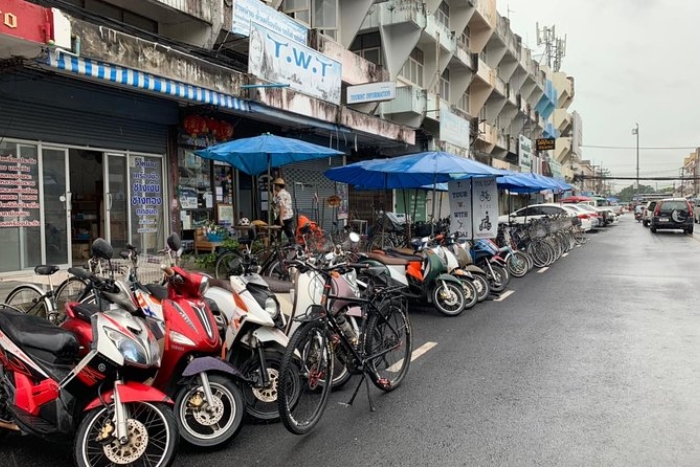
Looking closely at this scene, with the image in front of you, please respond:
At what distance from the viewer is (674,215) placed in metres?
24.4

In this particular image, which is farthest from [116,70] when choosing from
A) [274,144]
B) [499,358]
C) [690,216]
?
[690,216]

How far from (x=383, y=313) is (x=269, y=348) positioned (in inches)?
44.0

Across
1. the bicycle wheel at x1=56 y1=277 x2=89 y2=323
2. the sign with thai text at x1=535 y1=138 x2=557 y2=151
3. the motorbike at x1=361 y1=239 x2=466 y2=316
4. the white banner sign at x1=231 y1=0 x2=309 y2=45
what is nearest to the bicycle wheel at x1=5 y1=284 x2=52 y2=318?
the bicycle wheel at x1=56 y1=277 x2=89 y2=323

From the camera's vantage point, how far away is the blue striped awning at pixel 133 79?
22.2 ft

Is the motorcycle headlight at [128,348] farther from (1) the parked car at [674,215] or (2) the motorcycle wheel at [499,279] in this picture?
(1) the parked car at [674,215]

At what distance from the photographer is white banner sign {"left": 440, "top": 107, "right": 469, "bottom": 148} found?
1953 cm

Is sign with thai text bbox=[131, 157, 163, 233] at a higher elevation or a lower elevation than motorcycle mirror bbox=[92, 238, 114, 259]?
higher

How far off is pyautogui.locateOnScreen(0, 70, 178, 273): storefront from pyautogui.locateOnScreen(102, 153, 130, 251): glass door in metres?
0.02

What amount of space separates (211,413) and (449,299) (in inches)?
189

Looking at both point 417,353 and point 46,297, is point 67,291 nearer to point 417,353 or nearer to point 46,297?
point 46,297

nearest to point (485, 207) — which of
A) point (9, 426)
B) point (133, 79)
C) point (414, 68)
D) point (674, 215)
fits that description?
point (133, 79)

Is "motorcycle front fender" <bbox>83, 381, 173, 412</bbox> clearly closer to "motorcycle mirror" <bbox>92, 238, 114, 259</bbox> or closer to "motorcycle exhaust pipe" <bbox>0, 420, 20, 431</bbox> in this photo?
"motorcycle exhaust pipe" <bbox>0, 420, 20, 431</bbox>

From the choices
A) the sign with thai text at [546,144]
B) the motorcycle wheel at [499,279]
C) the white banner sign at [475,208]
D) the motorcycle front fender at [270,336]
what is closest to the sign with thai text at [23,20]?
the motorcycle front fender at [270,336]

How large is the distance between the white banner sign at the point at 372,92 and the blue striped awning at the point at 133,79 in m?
5.45
